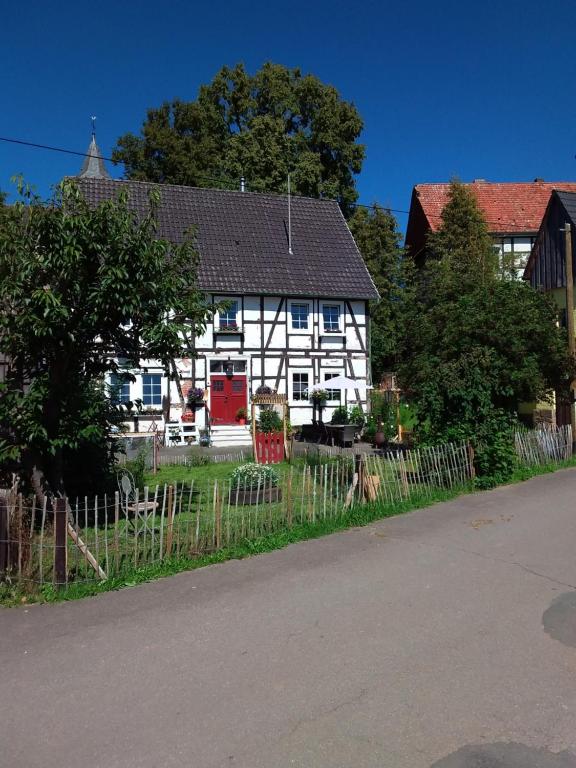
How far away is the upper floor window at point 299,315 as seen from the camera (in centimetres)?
2458

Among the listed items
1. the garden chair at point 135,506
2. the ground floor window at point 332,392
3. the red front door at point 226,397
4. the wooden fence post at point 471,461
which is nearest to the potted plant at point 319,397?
the ground floor window at point 332,392

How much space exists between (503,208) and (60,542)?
36512 millimetres

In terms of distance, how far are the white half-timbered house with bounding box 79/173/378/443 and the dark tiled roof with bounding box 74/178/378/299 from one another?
0.14 ft

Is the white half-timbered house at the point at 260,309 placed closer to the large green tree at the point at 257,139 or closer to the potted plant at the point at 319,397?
the potted plant at the point at 319,397

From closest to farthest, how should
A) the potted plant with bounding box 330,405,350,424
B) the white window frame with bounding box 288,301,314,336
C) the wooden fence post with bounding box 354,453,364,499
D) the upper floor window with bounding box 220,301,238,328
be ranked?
1. the wooden fence post with bounding box 354,453,364,499
2. the potted plant with bounding box 330,405,350,424
3. the upper floor window with bounding box 220,301,238,328
4. the white window frame with bounding box 288,301,314,336

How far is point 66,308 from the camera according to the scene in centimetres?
792

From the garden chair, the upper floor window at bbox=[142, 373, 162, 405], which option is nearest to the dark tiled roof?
the upper floor window at bbox=[142, 373, 162, 405]

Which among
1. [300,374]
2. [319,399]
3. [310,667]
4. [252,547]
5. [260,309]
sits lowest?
[310,667]

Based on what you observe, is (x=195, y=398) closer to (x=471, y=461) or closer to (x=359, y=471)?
(x=471, y=461)

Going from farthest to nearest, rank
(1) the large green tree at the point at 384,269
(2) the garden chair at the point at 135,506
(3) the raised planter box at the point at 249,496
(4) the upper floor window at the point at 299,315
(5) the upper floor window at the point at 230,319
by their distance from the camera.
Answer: (1) the large green tree at the point at 384,269, (4) the upper floor window at the point at 299,315, (5) the upper floor window at the point at 230,319, (3) the raised planter box at the point at 249,496, (2) the garden chair at the point at 135,506

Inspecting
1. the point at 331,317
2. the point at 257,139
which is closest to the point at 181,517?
the point at 331,317

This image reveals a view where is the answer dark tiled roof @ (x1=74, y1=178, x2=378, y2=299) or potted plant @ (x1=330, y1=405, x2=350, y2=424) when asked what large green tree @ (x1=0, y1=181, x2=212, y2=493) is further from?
dark tiled roof @ (x1=74, y1=178, x2=378, y2=299)

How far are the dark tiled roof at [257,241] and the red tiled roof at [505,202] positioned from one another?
12.2 meters

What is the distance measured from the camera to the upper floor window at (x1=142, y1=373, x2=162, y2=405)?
74.4 ft
